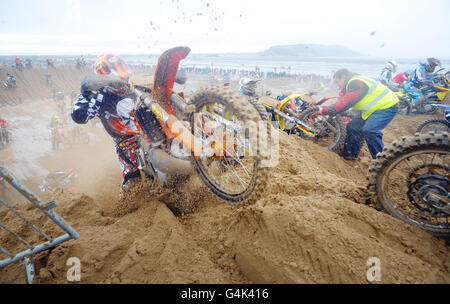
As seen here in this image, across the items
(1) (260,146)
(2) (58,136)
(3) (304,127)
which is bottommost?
(2) (58,136)

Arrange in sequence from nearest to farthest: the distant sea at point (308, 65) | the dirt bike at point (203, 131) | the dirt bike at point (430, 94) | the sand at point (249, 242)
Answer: the sand at point (249, 242) < the dirt bike at point (203, 131) < the dirt bike at point (430, 94) < the distant sea at point (308, 65)

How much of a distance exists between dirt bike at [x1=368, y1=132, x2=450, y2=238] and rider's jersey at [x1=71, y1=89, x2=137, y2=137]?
3574 mm

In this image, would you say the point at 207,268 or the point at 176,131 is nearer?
the point at 207,268

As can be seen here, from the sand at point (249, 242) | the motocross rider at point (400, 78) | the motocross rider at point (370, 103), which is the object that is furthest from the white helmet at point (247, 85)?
the motocross rider at point (400, 78)

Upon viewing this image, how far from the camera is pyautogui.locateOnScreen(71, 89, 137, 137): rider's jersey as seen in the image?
298 cm

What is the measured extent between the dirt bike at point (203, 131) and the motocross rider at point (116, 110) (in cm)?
46

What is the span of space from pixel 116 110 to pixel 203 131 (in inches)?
73.4

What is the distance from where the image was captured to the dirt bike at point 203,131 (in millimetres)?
1683

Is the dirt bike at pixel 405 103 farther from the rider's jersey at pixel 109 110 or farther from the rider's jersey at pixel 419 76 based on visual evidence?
the rider's jersey at pixel 109 110
